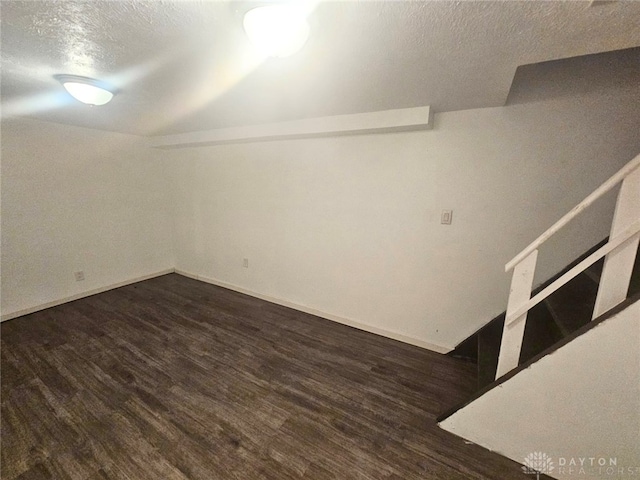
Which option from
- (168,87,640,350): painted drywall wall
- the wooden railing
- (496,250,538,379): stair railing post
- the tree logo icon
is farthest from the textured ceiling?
the tree logo icon

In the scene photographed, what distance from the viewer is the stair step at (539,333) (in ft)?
4.95

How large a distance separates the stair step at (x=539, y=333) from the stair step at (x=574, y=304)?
0.19 ft

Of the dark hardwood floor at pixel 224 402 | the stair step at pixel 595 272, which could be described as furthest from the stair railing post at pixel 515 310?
the stair step at pixel 595 272

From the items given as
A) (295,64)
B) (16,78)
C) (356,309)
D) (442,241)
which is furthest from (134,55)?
(356,309)

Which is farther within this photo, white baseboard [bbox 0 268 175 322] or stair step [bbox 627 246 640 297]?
white baseboard [bbox 0 268 175 322]

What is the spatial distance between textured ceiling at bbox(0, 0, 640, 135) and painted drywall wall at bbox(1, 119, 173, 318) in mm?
1106

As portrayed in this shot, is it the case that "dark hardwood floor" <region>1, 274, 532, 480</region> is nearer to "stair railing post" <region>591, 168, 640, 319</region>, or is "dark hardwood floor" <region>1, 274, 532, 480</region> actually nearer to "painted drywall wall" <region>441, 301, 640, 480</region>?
"painted drywall wall" <region>441, 301, 640, 480</region>

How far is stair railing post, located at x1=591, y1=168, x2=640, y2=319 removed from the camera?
3.31 ft

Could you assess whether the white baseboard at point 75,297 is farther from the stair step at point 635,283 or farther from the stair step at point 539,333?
the stair step at point 635,283

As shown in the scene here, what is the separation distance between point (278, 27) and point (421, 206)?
Answer: 1696mm

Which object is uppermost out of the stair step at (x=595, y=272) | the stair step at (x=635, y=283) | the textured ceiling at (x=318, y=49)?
the textured ceiling at (x=318, y=49)

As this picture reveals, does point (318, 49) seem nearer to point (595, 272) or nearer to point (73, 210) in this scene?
point (595, 272)

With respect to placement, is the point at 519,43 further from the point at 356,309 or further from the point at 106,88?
the point at 106,88

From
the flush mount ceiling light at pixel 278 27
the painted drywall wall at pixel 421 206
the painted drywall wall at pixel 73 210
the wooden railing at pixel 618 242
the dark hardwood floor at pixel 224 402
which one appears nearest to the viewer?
the flush mount ceiling light at pixel 278 27
